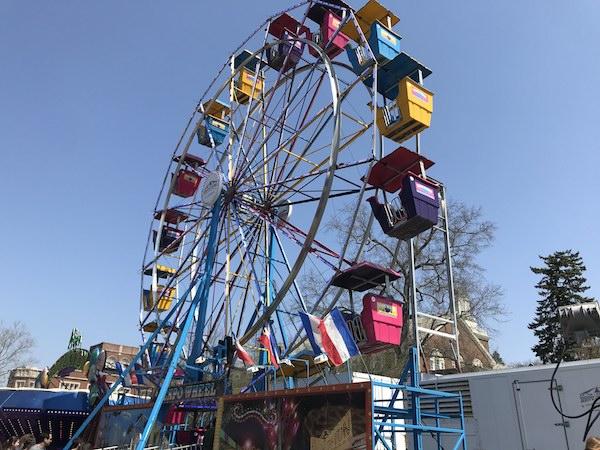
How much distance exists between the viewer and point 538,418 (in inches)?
370

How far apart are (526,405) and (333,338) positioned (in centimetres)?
401

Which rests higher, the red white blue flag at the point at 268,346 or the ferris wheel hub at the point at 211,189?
the ferris wheel hub at the point at 211,189

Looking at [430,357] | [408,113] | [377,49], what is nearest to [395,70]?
[377,49]

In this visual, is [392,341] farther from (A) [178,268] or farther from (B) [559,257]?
(B) [559,257]

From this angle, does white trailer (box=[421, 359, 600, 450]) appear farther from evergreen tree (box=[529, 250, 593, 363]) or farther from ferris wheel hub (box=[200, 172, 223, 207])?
evergreen tree (box=[529, 250, 593, 363])

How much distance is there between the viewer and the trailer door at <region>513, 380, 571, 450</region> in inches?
359

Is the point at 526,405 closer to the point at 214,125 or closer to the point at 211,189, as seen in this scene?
the point at 211,189

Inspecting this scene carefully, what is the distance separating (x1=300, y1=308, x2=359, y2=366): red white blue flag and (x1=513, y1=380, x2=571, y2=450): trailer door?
11.4ft

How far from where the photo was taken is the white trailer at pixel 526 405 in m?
8.95

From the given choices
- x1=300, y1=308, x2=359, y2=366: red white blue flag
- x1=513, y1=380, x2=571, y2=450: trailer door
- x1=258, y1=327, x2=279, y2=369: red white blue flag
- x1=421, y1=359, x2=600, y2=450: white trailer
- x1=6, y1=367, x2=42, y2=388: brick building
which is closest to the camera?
x1=300, y1=308, x2=359, y2=366: red white blue flag

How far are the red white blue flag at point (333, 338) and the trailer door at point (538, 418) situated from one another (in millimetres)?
3487

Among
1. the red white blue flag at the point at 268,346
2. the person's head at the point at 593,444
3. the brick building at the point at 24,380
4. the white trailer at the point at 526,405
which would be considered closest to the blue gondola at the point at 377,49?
the red white blue flag at the point at 268,346

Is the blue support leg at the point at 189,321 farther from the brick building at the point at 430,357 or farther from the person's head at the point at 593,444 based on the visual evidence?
the brick building at the point at 430,357

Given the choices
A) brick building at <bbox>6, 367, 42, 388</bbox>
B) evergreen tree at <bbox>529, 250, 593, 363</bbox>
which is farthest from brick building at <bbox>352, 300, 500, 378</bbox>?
brick building at <bbox>6, 367, 42, 388</bbox>
